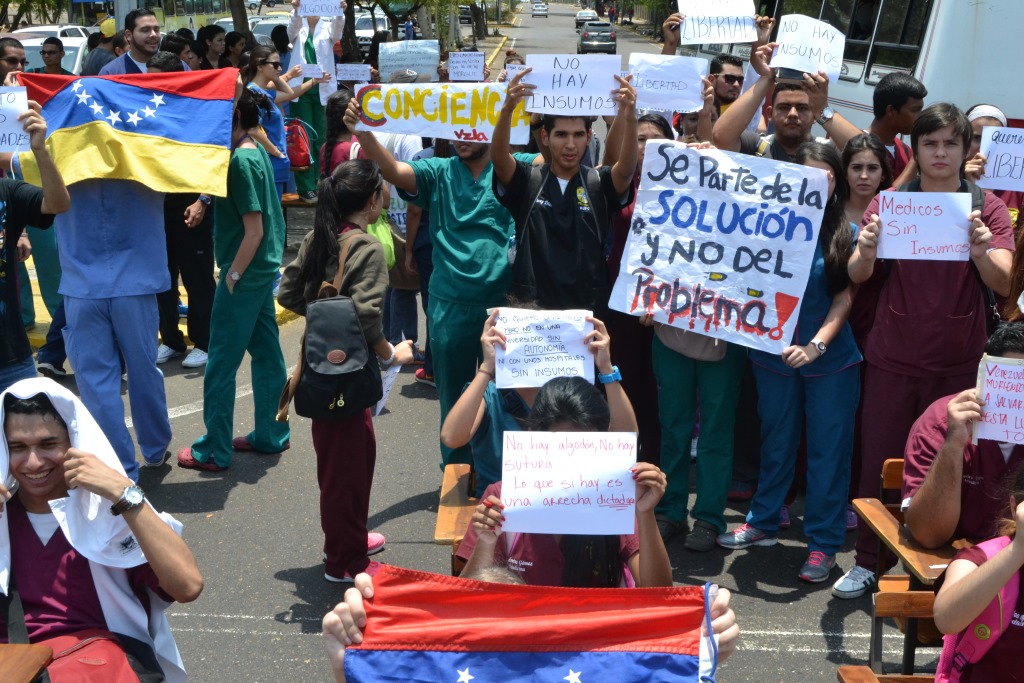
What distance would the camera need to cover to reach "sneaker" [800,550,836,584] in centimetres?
507

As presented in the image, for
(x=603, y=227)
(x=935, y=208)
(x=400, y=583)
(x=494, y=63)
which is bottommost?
(x=494, y=63)

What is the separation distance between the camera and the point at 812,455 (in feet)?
17.0

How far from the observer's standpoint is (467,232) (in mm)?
5504

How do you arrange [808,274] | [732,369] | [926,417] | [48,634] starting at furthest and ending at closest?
[732,369] < [808,274] < [926,417] < [48,634]

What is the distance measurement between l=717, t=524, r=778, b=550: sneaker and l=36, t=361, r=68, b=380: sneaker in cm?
498

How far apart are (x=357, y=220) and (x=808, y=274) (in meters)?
2.04

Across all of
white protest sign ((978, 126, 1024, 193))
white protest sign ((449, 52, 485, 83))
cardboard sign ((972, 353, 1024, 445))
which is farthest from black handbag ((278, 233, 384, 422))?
white protest sign ((449, 52, 485, 83))

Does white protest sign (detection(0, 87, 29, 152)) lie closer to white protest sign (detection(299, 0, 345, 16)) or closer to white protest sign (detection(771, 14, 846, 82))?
white protest sign (detection(771, 14, 846, 82))

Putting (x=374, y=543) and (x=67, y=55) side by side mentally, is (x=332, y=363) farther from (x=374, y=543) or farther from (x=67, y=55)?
(x=67, y=55)

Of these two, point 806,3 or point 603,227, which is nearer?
point 603,227

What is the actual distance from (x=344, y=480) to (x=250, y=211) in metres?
1.88

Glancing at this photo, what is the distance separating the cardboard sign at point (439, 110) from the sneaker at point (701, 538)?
2.09 meters

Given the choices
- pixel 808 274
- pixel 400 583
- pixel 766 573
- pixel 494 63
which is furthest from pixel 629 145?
pixel 494 63

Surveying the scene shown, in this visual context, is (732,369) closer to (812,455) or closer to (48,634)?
(812,455)
